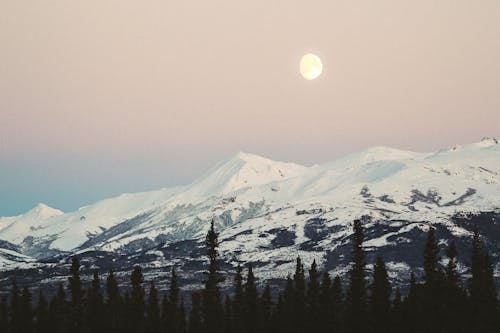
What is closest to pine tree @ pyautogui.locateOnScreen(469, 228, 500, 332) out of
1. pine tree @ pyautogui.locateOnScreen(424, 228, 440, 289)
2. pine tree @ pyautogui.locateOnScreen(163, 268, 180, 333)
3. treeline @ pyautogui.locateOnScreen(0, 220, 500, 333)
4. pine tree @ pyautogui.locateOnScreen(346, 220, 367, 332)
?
treeline @ pyautogui.locateOnScreen(0, 220, 500, 333)

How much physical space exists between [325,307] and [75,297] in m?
43.9

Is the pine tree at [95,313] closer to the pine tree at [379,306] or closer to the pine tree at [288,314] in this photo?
the pine tree at [288,314]

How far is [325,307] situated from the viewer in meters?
146

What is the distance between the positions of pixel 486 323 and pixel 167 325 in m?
80.9

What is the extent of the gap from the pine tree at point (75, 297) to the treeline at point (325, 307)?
0.17 metres

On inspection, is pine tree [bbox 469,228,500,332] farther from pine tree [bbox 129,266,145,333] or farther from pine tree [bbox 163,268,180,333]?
pine tree [bbox 163,268,180,333]

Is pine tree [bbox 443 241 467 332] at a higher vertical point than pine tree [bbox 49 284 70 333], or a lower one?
lower

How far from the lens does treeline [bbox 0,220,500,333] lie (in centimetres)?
12606

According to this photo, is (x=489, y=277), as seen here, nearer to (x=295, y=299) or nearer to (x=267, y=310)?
(x=295, y=299)

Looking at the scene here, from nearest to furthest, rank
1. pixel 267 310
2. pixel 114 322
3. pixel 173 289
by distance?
pixel 114 322, pixel 173 289, pixel 267 310

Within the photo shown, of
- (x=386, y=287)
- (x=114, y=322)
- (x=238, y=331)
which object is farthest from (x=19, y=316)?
(x=386, y=287)

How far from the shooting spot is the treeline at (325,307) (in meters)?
126

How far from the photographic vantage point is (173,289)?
18100 centimetres

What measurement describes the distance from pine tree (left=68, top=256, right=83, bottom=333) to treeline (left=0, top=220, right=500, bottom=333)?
174 millimetres
